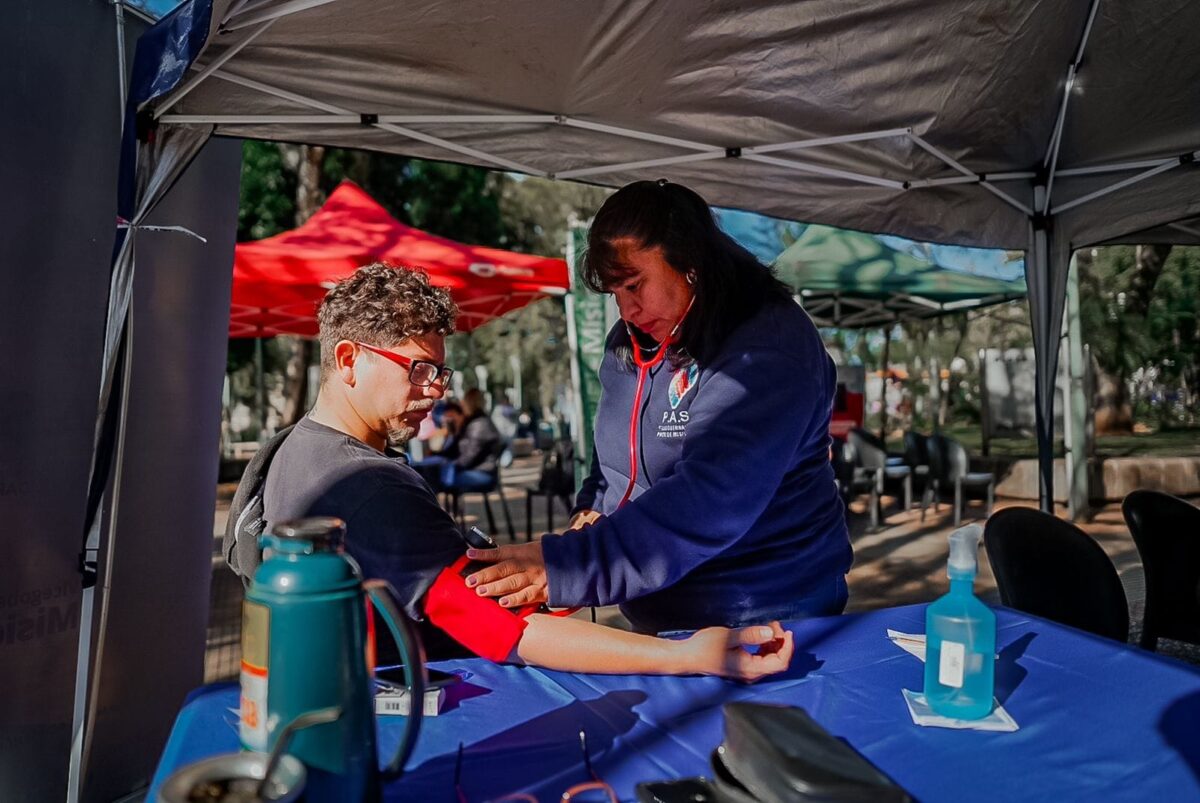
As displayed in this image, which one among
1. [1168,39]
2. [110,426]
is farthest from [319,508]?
[1168,39]

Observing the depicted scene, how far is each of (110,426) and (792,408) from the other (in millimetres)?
2088

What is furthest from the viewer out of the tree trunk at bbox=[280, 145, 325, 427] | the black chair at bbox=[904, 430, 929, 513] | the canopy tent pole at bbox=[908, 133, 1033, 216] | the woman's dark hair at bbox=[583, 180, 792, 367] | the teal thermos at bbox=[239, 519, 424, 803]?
the tree trunk at bbox=[280, 145, 325, 427]

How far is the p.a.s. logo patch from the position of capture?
214cm

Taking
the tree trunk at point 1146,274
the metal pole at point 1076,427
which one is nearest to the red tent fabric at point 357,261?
the metal pole at point 1076,427

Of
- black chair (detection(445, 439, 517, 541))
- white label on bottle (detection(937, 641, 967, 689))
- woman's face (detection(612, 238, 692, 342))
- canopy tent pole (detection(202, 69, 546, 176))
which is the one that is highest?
canopy tent pole (detection(202, 69, 546, 176))

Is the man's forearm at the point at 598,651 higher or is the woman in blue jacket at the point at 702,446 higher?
the woman in blue jacket at the point at 702,446

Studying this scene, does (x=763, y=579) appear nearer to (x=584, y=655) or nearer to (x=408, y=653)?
(x=584, y=655)

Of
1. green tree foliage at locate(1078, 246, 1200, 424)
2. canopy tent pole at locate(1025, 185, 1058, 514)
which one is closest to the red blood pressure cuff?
canopy tent pole at locate(1025, 185, 1058, 514)

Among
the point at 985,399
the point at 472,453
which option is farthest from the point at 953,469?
the point at 472,453

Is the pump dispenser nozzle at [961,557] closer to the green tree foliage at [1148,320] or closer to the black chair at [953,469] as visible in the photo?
the black chair at [953,469]

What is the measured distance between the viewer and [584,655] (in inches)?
64.6

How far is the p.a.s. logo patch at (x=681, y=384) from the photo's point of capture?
2142 mm

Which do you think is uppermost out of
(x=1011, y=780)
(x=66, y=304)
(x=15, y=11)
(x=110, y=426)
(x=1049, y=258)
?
(x=15, y=11)

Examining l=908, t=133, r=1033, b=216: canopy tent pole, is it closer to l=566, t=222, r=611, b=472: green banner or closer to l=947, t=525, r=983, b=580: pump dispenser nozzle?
l=947, t=525, r=983, b=580: pump dispenser nozzle
